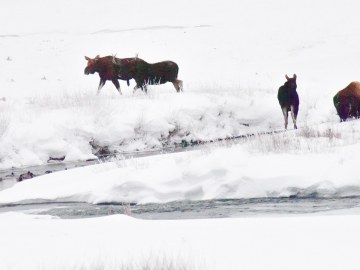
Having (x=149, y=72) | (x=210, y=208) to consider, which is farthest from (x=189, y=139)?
(x=210, y=208)

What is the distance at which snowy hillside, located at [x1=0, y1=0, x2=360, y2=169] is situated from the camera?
1719cm

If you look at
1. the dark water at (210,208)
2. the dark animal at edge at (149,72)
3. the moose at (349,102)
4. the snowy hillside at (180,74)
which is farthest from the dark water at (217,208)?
the dark animal at edge at (149,72)

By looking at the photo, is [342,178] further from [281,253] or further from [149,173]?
[281,253]

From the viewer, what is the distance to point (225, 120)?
62.5 feet

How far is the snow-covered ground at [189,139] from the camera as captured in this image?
5.43m

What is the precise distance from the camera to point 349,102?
15188mm

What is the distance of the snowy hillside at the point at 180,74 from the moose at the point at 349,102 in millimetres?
1956

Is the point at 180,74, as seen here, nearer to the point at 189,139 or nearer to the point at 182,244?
the point at 189,139

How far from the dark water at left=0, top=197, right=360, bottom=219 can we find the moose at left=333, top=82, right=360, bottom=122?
22.6 ft

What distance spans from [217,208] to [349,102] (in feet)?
24.7

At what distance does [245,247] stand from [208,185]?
176 inches

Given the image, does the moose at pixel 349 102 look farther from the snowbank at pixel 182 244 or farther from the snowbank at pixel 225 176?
the snowbank at pixel 182 244

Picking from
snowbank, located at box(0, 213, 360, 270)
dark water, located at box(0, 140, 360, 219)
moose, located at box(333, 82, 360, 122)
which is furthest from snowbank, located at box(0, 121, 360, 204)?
moose, located at box(333, 82, 360, 122)

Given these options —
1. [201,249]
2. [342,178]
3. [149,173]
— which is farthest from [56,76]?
[201,249]
